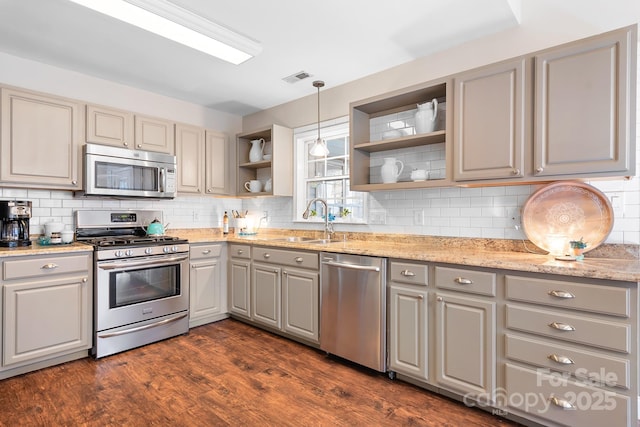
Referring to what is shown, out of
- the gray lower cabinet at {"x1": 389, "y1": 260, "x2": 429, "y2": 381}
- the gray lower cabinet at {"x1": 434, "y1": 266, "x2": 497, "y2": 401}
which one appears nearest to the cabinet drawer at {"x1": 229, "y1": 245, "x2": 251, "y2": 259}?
the gray lower cabinet at {"x1": 389, "y1": 260, "x2": 429, "y2": 381}

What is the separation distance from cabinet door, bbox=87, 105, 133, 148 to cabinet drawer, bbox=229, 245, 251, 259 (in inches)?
57.4

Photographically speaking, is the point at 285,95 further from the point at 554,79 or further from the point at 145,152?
the point at 554,79

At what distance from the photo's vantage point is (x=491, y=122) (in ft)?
7.48

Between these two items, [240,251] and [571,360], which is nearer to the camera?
[571,360]

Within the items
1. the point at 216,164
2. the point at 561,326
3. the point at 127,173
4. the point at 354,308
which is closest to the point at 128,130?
the point at 127,173

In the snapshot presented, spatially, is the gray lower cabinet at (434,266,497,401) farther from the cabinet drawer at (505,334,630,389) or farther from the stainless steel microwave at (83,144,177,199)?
the stainless steel microwave at (83,144,177,199)

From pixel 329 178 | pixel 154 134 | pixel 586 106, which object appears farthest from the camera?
pixel 329 178

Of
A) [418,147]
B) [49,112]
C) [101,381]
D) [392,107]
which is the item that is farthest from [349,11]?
[101,381]

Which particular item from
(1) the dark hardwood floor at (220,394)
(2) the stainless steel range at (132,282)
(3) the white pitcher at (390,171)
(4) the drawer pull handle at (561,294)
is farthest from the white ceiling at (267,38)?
(1) the dark hardwood floor at (220,394)

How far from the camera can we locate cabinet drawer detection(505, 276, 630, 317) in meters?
1.65

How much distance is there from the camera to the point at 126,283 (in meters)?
3.02

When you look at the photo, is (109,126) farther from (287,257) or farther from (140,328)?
(287,257)

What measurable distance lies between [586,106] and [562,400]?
5.26ft

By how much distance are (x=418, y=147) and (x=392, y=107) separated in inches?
17.5
